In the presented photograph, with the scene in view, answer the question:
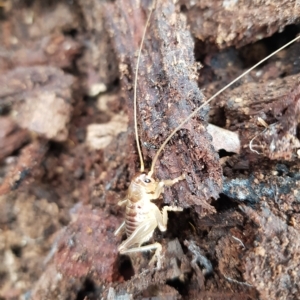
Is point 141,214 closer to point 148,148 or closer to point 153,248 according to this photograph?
point 153,248

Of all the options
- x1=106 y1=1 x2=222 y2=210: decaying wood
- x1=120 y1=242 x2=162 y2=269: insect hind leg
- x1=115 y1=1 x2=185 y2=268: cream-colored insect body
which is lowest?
x1=120 y1=242 x2=162 y2=269: insect hind leg

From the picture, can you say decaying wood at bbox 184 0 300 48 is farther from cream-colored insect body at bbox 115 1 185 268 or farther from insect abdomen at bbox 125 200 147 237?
insect abdomen at bbox 125 200 147 237

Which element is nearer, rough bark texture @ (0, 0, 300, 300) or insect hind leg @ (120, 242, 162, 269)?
rough bark texture @ (0, 0, 300, 300)

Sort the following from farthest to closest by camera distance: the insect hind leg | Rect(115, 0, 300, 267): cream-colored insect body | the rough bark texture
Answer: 1. Rect(115, 0, 300, 267): cream-colored insect body
2. the insect hind leg
3. the rough bark texture

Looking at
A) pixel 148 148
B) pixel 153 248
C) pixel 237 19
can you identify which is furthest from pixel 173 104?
pixel 153 248

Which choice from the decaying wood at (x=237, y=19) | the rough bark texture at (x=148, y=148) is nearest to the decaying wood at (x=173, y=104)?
the rough bark texture at (x=148, y=148)

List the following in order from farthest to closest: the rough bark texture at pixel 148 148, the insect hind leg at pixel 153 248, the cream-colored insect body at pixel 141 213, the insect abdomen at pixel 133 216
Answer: the insect abdomen at pixel 133 216
the cream-colored insect body at pixel 141 213
the insect hind leg at pixel 153 248
the rough bark texture at pixel 148 148

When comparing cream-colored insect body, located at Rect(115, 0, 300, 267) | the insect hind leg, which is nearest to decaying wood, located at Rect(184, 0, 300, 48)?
cream-colored insect body, located at Rect(115, 0, 300, 267)

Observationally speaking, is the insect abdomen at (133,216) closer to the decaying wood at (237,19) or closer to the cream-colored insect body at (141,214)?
the cream-colored insect body at (141,214)

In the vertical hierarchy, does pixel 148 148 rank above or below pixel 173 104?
below

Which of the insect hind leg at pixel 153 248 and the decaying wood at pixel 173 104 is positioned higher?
the decaying wood at pixel 173 104

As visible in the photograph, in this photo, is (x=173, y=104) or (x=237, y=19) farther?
(x=237, y=19)
